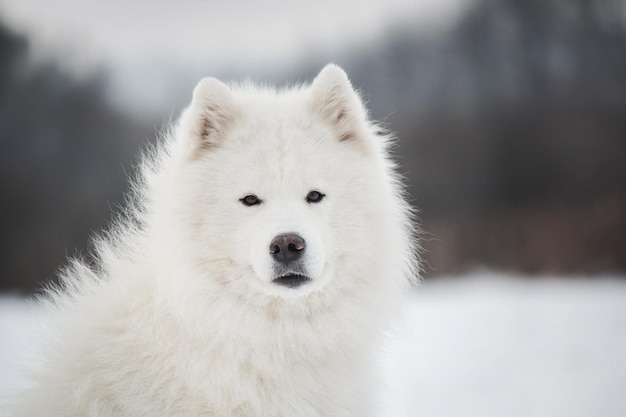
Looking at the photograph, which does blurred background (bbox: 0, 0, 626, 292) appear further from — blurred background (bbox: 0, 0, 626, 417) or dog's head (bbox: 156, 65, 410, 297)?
dog's head (bbox: 156, 65, 410, 297)

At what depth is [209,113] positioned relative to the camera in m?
3.20

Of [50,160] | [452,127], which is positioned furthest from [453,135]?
[50,160]

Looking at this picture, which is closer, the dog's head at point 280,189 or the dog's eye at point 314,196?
the dog's head at point 280,189

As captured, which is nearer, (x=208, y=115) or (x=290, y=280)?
(x=290, y=280)

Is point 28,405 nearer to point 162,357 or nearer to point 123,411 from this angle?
point 123,411

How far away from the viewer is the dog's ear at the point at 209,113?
315 cm

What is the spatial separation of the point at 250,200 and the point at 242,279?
425 mm

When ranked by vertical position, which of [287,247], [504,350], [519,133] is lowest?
[504,350]

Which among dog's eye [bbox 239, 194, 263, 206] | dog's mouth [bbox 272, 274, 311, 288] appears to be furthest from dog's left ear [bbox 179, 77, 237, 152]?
dog's mouth [bbox 272, 274, 311, 288]

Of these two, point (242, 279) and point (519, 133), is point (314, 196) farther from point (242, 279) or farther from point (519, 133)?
point (519, 133)

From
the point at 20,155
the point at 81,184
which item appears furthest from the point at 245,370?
the point at 20,155

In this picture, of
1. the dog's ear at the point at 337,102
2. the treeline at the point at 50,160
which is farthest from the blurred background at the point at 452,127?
the dog's ear at the point at 337,102

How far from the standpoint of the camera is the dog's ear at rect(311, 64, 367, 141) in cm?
334

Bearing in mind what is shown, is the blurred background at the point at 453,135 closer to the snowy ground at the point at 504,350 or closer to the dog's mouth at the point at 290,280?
the snowy ground at the point at 504,350
